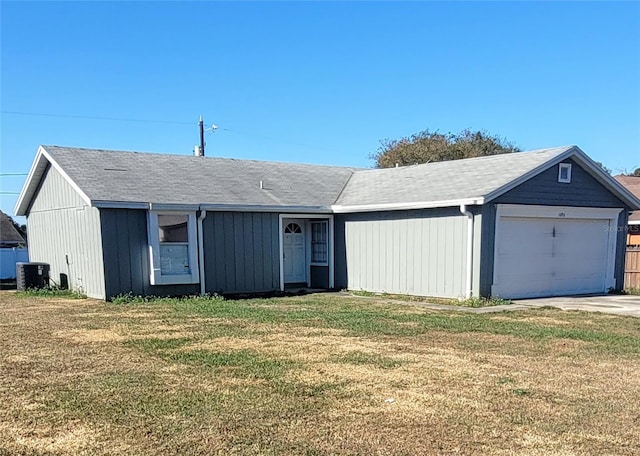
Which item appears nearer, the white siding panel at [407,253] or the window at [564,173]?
the white siding panel at [407,253]

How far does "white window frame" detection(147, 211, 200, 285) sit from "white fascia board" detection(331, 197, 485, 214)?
4.25 meters

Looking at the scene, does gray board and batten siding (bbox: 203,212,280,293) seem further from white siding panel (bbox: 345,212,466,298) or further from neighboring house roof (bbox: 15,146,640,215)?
white siding panel (bbox: 345,212,466,298)

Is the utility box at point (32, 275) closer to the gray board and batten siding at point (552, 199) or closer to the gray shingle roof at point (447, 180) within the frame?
the gray shingle roof at point (447, 180)

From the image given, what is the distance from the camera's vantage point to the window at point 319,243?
52.4 feet

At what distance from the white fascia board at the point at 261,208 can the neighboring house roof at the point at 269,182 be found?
3cm

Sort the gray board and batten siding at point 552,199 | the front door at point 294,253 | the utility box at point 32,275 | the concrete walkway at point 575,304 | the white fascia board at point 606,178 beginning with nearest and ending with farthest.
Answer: the concrete walkway at point 575,304
the gray board and batten siding at point 552,199
the white fascia board at point 606,178
the utility box at point 32,275
the front door at point 294,253

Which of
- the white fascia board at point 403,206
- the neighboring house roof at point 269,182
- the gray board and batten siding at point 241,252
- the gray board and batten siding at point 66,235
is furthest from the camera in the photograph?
the gray board and batten siding at point 241,252

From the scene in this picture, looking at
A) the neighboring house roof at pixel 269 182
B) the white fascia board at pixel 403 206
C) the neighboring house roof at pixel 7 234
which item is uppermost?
the neighboring house roof at pixel 269 182

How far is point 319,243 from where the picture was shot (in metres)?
16.2

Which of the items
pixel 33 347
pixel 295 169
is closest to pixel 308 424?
pixel 33 347

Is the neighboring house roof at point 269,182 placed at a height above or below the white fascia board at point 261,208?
above

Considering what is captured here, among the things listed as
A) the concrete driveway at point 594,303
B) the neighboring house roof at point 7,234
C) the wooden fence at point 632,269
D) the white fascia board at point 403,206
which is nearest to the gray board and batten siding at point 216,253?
the white fascia board at point 403,206

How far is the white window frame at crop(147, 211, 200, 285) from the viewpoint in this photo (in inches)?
508

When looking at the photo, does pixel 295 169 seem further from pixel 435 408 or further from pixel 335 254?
pixel 435 408
